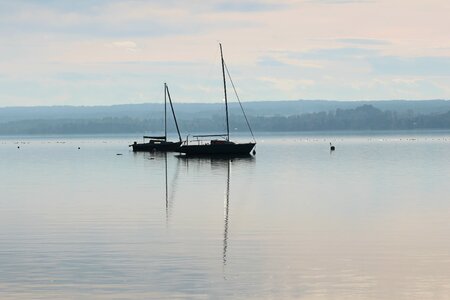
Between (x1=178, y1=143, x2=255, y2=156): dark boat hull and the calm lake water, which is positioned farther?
(x1=178, y1=143, x2=255, y2=156): dark boat hull

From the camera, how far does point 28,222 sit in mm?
43375

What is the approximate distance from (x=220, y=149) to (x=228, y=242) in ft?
285

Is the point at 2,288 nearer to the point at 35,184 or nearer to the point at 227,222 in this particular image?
the point at 227,222

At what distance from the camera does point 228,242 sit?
3528 centimetres

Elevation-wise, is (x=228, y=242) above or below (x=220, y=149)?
above

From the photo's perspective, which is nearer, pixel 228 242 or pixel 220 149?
pixel 228 242

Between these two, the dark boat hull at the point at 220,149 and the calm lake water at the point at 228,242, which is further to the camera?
the dark boat hull at the point at 220,149

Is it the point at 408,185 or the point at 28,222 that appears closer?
the point at 28,222

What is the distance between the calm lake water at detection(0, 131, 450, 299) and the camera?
26281 millimetres

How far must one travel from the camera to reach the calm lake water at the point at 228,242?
86.2 feet

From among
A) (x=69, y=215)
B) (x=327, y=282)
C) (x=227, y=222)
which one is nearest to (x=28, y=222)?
(x=69, y=215)

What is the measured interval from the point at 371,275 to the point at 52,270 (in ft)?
33.2

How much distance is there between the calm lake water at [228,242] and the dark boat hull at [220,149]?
54500 mm

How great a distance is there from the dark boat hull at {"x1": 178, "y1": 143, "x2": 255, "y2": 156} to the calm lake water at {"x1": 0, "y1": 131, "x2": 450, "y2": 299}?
54.5 metres
